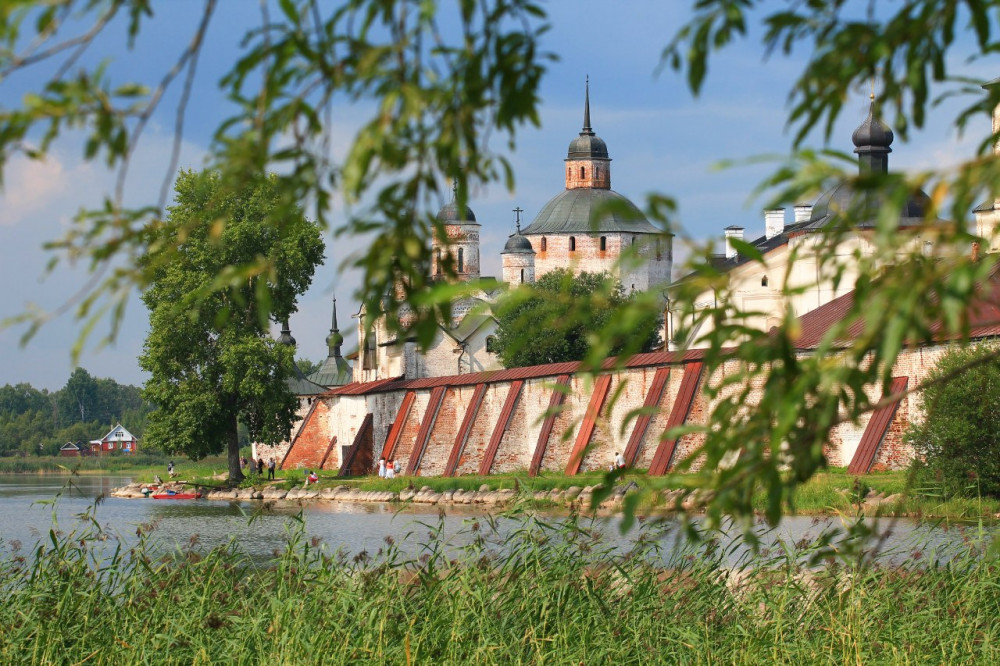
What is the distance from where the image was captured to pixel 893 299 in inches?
86.0

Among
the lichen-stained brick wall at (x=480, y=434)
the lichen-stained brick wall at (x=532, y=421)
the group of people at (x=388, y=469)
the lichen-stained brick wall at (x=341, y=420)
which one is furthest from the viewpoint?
the lichen-stained brick wall at (x=341, y=420)

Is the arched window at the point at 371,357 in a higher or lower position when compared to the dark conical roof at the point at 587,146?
lower

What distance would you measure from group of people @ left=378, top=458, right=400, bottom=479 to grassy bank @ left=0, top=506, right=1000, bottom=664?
31.4m

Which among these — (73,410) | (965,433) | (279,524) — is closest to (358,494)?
(279,524)

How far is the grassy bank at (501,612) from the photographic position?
5.98m

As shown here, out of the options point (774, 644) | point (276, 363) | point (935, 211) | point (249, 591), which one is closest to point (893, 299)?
point (935, 211)

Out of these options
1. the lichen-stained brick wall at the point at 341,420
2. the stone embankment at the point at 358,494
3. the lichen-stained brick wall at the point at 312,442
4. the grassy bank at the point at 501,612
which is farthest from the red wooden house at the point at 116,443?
the grassy bank at the point at 501,612

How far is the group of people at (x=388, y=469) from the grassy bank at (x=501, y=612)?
31365 mm

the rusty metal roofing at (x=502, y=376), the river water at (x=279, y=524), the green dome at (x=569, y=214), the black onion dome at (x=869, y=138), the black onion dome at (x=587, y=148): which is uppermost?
the black onion dome at (x=587, y=148)

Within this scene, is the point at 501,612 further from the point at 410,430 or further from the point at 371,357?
the point at 371,357

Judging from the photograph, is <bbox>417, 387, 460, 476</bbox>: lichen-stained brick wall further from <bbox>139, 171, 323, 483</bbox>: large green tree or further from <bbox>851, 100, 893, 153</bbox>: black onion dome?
<bbox>851, 100, 893, 153</bbox>: black onion dome

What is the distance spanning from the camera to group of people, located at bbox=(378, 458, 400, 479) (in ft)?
127

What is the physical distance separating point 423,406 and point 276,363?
764 centimetres

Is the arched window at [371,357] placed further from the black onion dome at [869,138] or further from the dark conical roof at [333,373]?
the black onion dome at [869,138]
